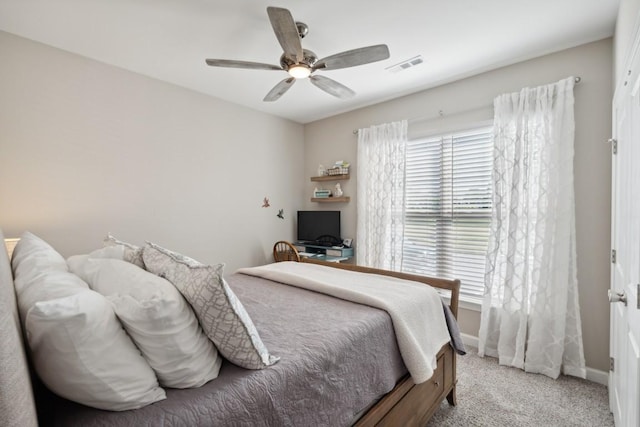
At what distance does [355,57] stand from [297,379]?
1.88 meters

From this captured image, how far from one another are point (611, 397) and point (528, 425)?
63 centimetres

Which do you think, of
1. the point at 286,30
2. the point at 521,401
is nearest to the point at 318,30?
the point at 286,30

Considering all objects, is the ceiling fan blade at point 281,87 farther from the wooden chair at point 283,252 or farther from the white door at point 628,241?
the white door at point 628,241

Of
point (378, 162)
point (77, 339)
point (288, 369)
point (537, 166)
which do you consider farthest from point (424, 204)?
point (77, 339)

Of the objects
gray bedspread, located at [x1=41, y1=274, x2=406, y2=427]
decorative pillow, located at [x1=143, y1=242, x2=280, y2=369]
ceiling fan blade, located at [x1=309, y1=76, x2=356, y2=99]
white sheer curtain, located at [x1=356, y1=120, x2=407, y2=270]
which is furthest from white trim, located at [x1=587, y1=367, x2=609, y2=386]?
ceiling fan blade, located at [x1=309, y1=76, x2=356, y2=99]

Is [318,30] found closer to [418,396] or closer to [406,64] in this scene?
[406,64]

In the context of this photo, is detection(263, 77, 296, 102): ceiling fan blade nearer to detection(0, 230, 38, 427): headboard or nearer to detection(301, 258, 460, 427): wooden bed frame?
detection(301, 258, 460, 427): wooden bed frame

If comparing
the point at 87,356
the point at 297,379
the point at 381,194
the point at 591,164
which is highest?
the point at 591,164

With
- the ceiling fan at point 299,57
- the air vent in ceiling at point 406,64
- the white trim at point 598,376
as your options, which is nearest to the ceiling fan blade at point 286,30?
the ceiling fan at point 299,57

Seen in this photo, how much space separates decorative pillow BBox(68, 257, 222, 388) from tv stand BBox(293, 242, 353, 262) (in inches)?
111

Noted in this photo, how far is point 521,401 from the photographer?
6.93 feet

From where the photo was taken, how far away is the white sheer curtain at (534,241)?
2371 mm

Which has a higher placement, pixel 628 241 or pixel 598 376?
pixel 628 241

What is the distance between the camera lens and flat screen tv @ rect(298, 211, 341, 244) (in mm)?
4051
